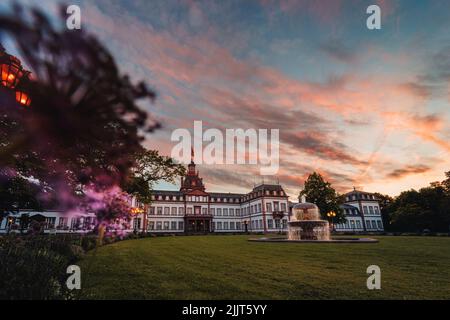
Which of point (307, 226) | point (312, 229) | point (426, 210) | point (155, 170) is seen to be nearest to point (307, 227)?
point (307, 226)

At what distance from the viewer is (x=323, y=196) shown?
43.0 m

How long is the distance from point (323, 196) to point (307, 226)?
67.5ft

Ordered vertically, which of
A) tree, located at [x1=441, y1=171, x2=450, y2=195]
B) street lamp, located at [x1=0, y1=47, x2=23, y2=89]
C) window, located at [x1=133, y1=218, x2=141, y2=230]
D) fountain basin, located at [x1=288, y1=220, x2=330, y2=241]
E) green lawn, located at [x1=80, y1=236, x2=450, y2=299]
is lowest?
green lawn, located at [x1=80, y1=236, x2=450, y2=299]

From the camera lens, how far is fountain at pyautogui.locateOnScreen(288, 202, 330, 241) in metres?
24.5

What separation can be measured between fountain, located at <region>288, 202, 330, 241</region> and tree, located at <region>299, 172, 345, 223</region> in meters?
17.4

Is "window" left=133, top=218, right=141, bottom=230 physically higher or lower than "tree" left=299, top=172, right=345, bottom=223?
lower

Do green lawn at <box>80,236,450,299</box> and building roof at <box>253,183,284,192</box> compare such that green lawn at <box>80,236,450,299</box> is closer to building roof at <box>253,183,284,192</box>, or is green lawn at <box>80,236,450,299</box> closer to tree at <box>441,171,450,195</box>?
building roof at <box>253,183,284,192</box>

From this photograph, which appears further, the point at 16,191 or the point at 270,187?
the point at 270,187

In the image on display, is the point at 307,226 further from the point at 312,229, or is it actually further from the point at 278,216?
the point at 278,216

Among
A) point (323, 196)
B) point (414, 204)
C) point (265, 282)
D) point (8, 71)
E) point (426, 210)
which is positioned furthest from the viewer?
point (414, 204)

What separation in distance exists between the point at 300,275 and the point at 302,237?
61.8 feet

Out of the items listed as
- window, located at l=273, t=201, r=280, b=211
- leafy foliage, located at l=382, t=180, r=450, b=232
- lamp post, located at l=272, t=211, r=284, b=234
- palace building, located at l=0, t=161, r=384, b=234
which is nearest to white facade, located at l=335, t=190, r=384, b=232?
palace building, located at l=0, t=161, r=384, b=234
